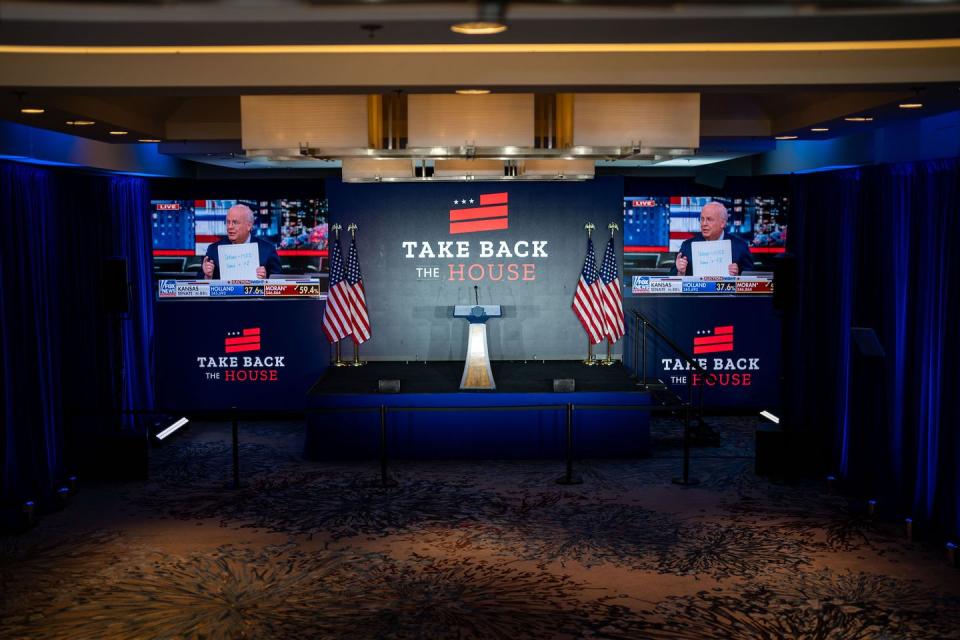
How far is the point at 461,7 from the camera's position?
2.88 m

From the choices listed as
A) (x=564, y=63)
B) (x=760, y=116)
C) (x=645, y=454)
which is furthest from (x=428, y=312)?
(x=564, y=63)

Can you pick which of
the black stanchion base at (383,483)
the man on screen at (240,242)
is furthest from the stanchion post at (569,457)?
the man on screen at (240,242)

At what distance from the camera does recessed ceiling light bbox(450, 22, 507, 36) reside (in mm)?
3896

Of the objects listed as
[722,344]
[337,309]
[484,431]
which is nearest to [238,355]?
[337,309]

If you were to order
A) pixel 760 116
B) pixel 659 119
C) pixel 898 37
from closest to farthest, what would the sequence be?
pixel 898 37
pixel 659 119
pixel 760 116

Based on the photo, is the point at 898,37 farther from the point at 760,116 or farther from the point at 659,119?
the point at 760,116

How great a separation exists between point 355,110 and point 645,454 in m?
4.77

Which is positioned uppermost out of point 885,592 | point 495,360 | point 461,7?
point 461,7

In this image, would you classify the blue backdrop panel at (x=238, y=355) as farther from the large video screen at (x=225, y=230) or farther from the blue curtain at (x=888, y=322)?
the blue curtain at (x=888, y=322)

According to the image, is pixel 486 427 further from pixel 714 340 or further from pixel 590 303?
pixel 714 340

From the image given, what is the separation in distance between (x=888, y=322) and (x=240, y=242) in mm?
7312

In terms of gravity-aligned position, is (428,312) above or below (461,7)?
below

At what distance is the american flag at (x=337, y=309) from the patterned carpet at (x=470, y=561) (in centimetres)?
212

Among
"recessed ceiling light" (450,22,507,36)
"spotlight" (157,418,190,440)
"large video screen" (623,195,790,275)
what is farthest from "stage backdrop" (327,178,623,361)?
"recessed ceiling light" (450,22,507,36)
